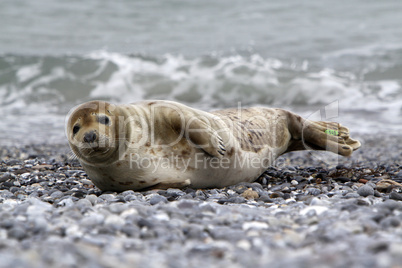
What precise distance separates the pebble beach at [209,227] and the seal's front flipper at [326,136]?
2.02 ft

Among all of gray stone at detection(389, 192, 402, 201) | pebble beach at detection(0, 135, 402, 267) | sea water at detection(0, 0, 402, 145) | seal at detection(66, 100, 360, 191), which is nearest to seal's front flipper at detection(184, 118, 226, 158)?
seal at detection(66, 100, 360, 191)

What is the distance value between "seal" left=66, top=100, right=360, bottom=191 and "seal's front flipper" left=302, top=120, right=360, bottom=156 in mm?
782

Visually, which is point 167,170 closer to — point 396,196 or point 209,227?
point 209,227

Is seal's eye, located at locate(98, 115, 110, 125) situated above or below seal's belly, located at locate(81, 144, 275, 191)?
above

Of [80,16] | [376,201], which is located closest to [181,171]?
[376,201]

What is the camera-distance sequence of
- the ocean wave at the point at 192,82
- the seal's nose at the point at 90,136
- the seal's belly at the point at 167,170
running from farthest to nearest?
the ocean wave at the point at 192,82, the seal's belly at the point at 167,170, the seal's nose at the point at 90,136

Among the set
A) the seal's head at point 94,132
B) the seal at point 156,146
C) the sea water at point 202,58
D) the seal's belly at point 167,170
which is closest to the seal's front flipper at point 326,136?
the seal at point 156,146

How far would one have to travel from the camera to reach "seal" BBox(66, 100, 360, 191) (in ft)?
12.3

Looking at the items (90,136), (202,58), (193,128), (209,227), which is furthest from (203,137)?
(202,58)

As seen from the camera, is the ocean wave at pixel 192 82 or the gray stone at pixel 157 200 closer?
the gray stone at pixel 157 200

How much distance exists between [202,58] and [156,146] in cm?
1013

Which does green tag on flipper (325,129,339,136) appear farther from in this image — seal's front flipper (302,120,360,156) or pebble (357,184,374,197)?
pebble (357,184,374,197)

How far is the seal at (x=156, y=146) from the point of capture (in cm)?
374

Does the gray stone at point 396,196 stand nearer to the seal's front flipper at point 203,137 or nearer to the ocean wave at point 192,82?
the seal's front flipper at point 203,137
